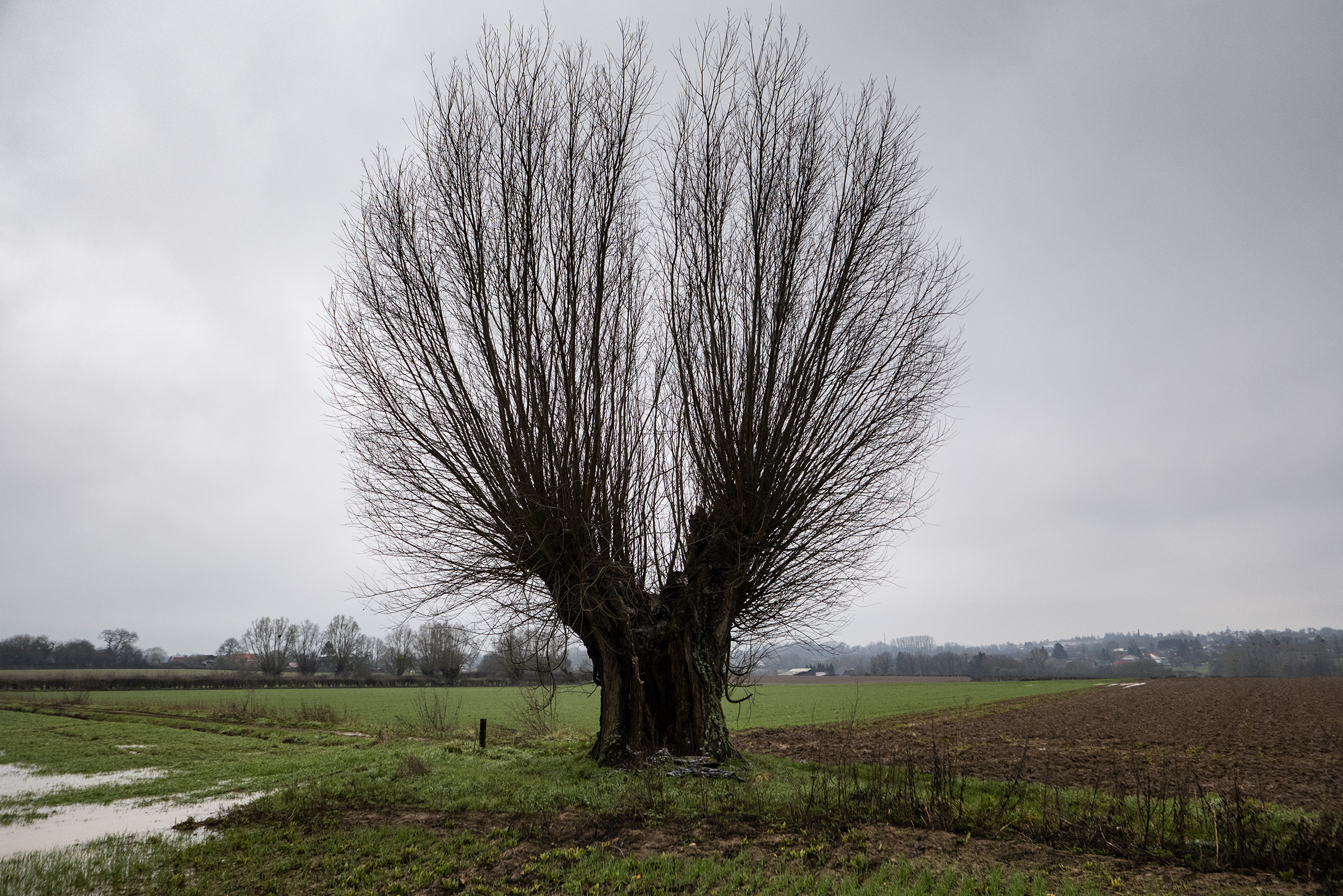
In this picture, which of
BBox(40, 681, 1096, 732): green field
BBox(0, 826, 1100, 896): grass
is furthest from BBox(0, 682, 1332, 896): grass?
BBox(40, 681, 1096, 732): green field

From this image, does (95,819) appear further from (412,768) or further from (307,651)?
(307,651)

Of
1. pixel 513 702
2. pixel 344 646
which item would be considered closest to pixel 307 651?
pixel 344 646

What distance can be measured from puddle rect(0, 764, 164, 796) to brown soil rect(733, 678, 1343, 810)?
14.5 meters

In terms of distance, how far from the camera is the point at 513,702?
2021 inches

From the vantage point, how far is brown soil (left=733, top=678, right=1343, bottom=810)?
526 inches

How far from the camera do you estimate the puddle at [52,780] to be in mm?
14062

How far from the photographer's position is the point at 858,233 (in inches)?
522

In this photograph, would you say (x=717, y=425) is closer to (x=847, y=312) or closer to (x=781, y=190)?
(x=847, y=312)

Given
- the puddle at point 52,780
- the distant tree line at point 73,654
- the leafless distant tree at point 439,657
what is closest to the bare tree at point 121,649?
the distant tree line at point 73,654

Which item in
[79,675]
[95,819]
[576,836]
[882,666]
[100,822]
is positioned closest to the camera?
[576,836]

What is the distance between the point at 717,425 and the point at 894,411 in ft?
11.9

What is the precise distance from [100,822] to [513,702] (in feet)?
142

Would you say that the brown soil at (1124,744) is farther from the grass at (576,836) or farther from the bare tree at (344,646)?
the bare tree at (344,646)

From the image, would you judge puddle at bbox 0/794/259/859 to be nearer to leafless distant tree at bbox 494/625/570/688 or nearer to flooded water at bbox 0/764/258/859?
flooded water at bbox 0/764/258/859
